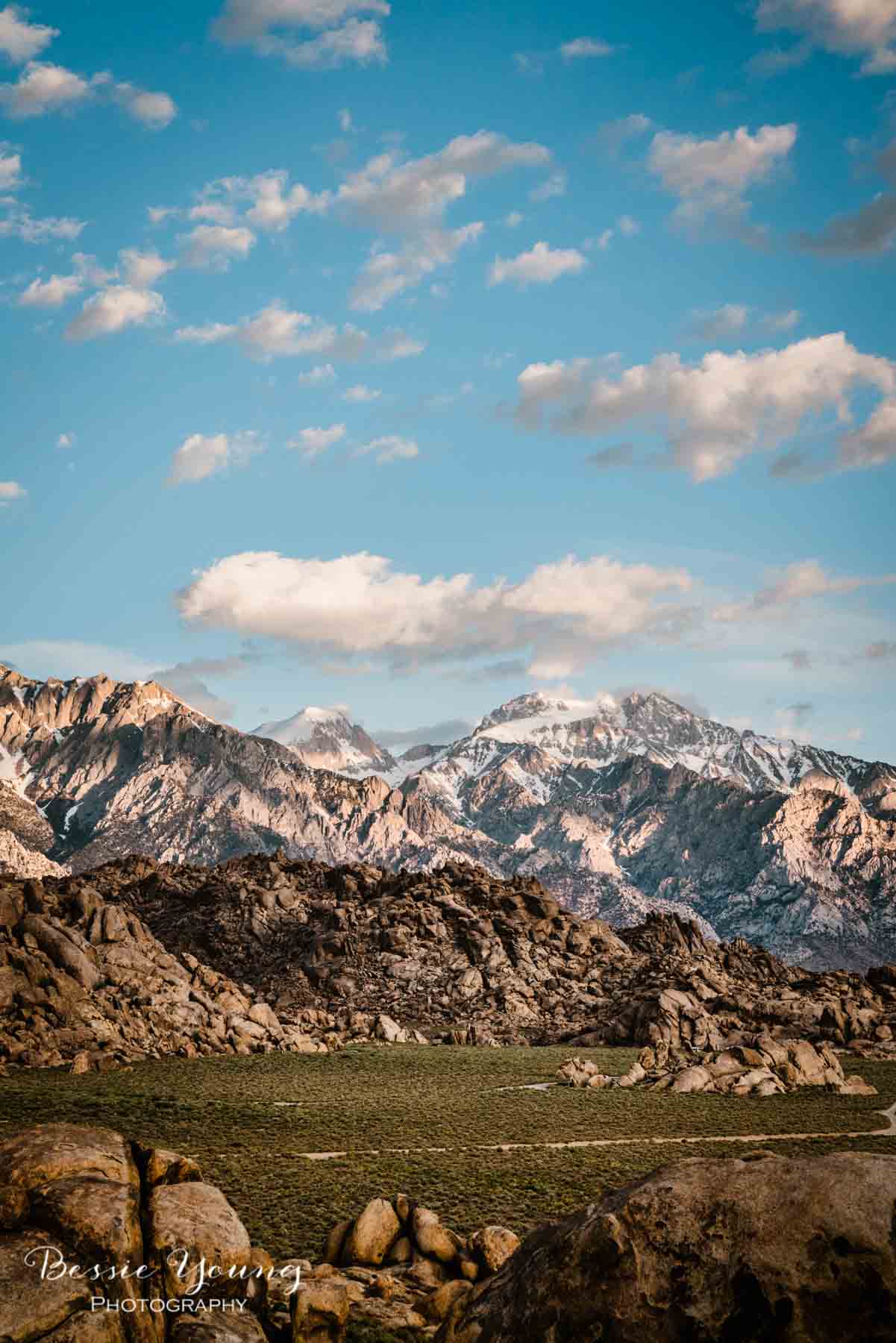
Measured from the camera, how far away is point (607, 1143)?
36.1m

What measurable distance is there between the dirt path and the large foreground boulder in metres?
24.3

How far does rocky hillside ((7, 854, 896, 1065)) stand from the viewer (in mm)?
60000

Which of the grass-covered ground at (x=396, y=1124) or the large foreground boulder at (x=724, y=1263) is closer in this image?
the large foreground boulder at (x=724, y=1263)

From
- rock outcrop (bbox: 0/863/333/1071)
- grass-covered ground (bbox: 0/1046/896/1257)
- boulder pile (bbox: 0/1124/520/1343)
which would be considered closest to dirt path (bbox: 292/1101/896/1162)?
grass-covered ground (bbox: 0/1046/896/1257)

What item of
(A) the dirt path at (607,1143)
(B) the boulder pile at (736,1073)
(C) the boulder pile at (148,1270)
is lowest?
(B) the boulder pile at (736,1073)

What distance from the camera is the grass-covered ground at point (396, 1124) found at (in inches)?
996

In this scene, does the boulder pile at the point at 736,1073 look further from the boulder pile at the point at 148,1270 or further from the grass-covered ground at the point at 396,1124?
the boulder pile at the point at 148,1270

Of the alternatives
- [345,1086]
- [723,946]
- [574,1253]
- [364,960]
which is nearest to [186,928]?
[364,960]

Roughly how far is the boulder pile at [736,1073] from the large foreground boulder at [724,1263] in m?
46.4

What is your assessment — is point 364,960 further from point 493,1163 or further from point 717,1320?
point 717,1320

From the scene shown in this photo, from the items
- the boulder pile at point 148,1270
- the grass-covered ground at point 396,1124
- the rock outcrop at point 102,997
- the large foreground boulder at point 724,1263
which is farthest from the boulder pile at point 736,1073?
the large foreground boulder at point 724,1263

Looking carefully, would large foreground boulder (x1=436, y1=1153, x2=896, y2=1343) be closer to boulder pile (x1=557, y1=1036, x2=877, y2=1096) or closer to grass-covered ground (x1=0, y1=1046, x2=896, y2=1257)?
grass-covered ground (x1=0, y1=1046, x2=896, y2=1257)

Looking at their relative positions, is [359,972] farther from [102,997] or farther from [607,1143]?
[607,1143]

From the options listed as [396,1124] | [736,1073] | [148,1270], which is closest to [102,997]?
[396,1124]
